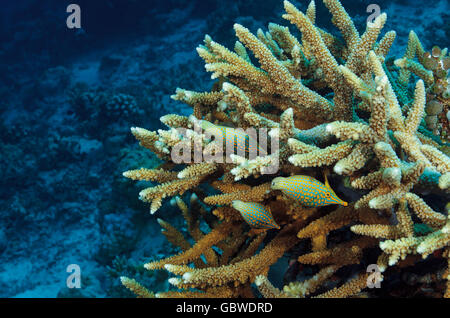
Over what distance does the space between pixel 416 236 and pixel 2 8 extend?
34.0 meters

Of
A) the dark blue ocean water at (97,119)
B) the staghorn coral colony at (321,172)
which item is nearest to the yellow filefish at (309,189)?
the staghorn coral colony at (321,172)

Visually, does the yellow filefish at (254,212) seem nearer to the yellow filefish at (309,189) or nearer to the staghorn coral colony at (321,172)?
the staghorn coral colony at (321,172)

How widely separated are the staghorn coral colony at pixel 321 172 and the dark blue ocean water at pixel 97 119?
3164 mm

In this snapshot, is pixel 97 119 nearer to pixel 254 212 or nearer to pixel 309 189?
pixel 254 212

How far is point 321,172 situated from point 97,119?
9.83 metres

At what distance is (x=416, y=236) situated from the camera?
1934mm

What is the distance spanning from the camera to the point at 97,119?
1054cm

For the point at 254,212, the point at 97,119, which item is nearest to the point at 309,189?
the point at 254,212

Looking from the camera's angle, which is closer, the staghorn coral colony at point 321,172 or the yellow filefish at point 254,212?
the staghorn coral colony at point 321,172

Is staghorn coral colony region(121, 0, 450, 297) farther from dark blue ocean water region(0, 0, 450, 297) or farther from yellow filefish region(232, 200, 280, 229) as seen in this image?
dark blue ocean water region(0, 0, 450, 297)

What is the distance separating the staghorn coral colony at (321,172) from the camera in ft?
6.31
